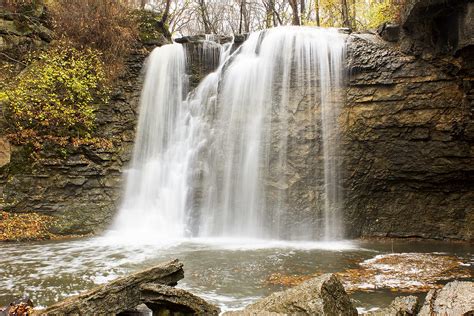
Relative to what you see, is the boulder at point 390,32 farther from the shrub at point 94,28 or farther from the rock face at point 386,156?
the shrub at point 94,28

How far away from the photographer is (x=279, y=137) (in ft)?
35.2

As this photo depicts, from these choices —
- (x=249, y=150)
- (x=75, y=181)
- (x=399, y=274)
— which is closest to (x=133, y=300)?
(x=399, y=274)

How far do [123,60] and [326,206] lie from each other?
28.6ft

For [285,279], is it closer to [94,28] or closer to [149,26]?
[94,28]

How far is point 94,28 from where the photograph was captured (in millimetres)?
13148

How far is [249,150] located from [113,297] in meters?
7.31

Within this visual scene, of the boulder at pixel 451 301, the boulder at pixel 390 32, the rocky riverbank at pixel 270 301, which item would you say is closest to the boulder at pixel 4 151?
the rocky riverbank at pixel 270 301

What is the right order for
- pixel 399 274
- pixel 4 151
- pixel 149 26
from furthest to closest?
pixel 149 26 → pixel 4 151 → pixel 399 274

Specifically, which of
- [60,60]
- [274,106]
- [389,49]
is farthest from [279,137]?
[60,60]

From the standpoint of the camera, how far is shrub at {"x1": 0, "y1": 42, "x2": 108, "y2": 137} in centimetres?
1100

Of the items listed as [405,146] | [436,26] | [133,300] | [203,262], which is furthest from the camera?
[405,146]

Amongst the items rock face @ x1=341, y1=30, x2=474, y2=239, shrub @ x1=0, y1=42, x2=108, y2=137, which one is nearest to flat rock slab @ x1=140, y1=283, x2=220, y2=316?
rock face @ x1=341, y1=30, x2=474, y2=239

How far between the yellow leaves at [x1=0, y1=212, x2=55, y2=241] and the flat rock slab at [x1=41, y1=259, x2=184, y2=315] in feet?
22.2

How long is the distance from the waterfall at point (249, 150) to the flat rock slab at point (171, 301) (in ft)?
20.6
